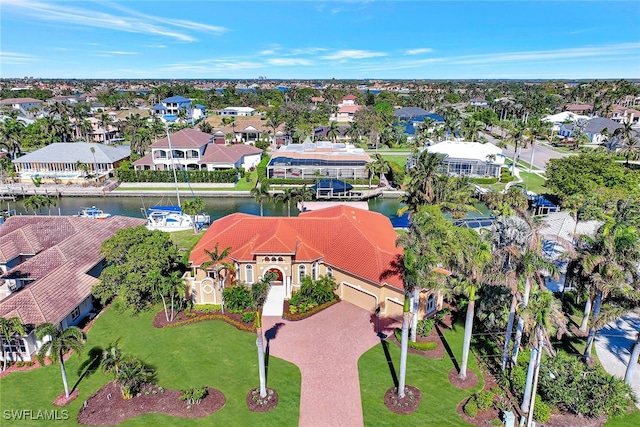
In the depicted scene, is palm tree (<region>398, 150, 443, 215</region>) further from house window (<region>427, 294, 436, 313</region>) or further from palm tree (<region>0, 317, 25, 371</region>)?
palm tree (<region>0, 317, 25, 371</region>)

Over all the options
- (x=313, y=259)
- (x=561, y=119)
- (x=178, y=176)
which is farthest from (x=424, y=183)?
(x=561, y=119)

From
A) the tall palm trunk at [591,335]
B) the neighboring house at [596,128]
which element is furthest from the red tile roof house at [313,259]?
the neighboring house at [596,128]

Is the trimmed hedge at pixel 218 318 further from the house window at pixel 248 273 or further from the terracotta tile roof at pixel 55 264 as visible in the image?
the terracotta tile roof at pixel 55 264

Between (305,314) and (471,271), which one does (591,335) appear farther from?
(305,314)

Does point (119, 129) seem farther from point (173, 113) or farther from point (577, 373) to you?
point (577, 373)

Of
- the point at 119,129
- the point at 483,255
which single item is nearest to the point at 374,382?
the point at 483,255
